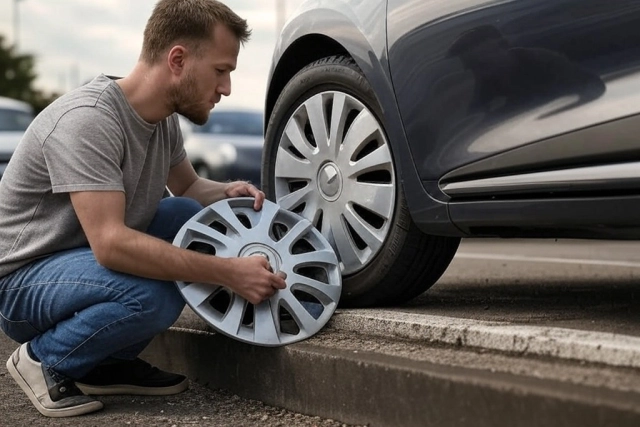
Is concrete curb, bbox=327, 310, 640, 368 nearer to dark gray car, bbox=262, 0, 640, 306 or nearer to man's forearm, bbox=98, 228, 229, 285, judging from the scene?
dark gray car, bbox=262, 0, 640, 306

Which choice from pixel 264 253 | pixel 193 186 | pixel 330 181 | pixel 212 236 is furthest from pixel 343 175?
pixel 193 186

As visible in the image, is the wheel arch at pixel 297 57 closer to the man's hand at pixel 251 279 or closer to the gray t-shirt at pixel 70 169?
the gray t-shirt at pixel 70 169

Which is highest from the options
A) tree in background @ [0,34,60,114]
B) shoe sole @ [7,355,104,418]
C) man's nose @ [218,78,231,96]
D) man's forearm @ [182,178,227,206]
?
tree in background @ [0,34,60,114]

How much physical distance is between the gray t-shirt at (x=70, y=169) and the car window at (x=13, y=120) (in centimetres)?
901

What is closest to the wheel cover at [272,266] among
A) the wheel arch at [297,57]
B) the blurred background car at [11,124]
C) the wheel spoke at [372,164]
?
the wheel spoke at [372,164]

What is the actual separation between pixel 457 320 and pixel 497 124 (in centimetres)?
57

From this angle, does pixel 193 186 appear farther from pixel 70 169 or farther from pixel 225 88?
pixel 70 169

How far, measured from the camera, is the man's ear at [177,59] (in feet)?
10.4

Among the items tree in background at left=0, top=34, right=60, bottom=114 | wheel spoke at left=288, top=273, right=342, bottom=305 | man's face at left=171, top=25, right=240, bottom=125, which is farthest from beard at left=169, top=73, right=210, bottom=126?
tree in background at left=0, top=34, right=60, bottom=114

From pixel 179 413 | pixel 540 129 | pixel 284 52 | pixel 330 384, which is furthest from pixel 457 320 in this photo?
pixel 284 52

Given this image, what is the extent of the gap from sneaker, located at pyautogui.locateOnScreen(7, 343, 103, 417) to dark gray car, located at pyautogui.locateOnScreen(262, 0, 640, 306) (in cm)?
92

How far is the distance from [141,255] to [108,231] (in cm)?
12

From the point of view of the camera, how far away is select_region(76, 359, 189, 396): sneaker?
10.7 feet

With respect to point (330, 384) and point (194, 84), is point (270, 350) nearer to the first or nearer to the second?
point (330, 384)
